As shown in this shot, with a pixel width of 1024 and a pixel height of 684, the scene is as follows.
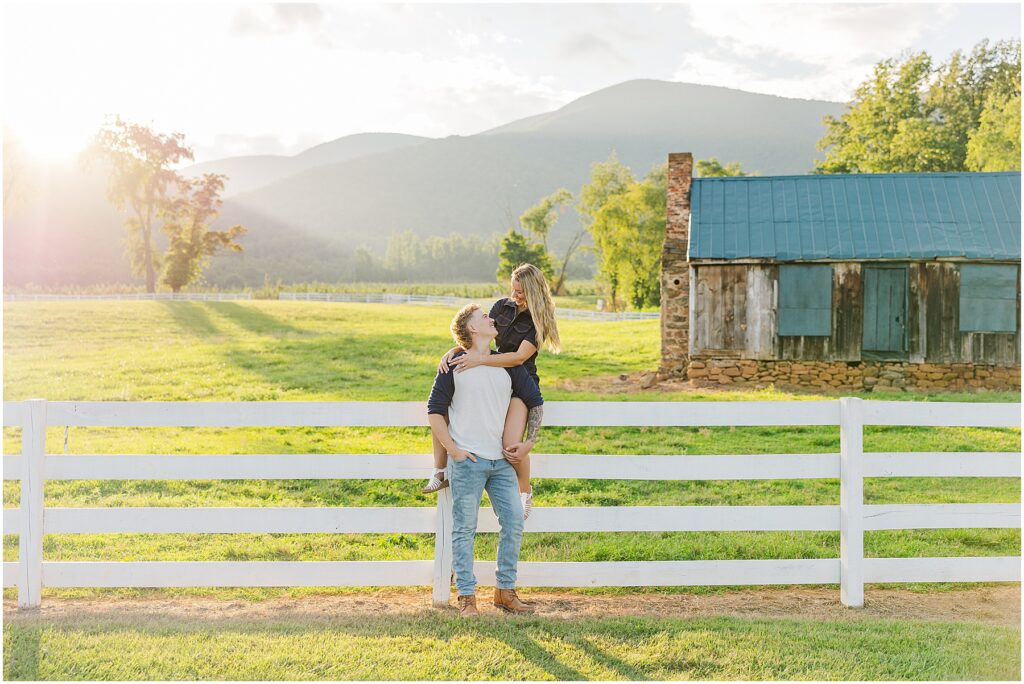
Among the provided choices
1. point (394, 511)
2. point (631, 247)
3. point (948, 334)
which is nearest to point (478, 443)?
point (394, 511)

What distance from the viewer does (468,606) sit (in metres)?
5.23

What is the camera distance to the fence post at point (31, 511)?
5.48m

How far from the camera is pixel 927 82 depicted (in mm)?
44125

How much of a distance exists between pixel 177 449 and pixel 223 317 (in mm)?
22131

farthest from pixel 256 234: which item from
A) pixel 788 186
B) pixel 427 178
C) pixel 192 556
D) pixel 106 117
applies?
pixel 192 556

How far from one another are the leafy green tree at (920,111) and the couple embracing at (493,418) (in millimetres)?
39750

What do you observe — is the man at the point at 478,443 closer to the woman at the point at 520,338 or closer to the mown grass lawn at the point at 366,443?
the woman at the point at 520,338

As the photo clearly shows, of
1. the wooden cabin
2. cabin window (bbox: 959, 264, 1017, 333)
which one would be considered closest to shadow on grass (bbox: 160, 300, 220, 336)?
the wooden cabin

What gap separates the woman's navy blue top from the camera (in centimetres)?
535

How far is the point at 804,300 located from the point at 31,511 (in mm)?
16575

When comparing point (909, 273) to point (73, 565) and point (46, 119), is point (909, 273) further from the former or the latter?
point (46, 119)

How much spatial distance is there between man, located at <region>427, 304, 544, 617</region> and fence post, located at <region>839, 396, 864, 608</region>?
2.08m

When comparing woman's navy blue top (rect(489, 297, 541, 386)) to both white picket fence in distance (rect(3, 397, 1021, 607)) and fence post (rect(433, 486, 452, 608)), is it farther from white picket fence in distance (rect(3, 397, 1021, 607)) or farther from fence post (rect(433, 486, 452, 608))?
fence post (rect(433, 486, 452, 608))

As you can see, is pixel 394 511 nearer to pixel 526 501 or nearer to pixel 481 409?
pixel 526 501
